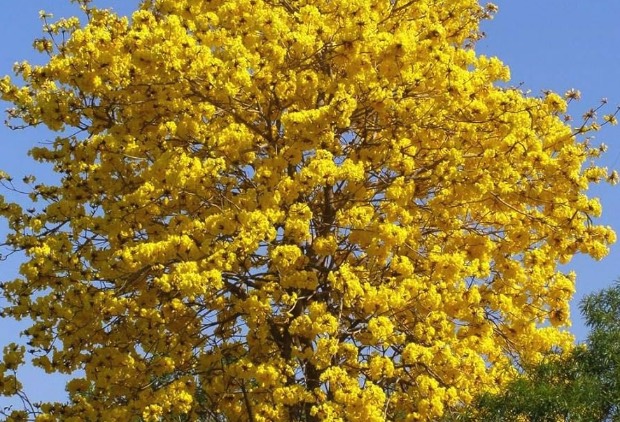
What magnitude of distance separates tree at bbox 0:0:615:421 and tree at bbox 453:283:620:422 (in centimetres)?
108

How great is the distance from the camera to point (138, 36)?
1426cm

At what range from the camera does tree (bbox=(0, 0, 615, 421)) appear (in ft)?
44.2

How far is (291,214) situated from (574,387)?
13.1 ft

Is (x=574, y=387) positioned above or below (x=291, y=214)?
below

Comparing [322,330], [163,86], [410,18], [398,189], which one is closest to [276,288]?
[322,330]

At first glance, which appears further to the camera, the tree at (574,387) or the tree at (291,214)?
the tree at (291,214)

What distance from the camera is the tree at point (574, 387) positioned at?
11266 mm

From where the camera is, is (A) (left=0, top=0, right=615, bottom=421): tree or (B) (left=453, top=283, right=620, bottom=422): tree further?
(A) (left=0, top=0, right=615, bottom=421): tree

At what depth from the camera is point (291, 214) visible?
13438mm

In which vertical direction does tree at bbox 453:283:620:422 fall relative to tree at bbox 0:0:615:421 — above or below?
below

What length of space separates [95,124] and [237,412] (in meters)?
4.46

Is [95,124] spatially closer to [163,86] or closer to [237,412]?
[163,86]

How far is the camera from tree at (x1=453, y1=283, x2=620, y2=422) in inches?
444

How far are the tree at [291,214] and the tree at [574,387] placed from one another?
1.08m
